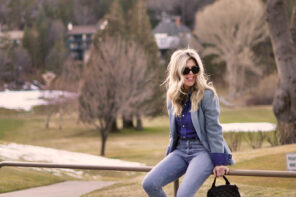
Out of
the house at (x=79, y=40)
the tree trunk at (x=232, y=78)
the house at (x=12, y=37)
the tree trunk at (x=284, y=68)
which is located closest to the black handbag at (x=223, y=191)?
the tree trunk at (x=284, y=68)

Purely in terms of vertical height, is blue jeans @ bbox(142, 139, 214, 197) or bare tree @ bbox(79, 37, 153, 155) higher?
blue jeans @ bbox(142, 139, 214, 197)

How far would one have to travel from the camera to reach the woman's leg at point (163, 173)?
4.03 metres

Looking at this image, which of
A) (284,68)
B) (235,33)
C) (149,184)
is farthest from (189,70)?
(235,33)

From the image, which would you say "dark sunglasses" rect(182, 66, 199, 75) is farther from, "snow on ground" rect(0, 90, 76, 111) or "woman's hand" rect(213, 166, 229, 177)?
"snow on ground" rect(0, 90, 76, 111)

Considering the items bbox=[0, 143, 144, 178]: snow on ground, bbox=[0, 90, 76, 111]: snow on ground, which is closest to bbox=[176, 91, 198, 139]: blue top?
bbox=[0, 143, 144, 178]: snow on ground

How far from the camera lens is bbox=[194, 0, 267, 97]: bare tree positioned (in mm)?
67000

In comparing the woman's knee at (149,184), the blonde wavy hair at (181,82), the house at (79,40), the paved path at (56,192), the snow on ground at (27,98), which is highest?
the blonde wavy hair at (181,82)

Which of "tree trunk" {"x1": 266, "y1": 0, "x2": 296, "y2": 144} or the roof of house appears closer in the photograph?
"tree trunk" {"x1": 266, "y1": 0, "x2": 296, "y2": 144}

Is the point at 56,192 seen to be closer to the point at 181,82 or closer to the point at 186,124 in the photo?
the point at 186,124

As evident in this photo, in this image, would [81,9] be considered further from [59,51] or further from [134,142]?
[134,142]

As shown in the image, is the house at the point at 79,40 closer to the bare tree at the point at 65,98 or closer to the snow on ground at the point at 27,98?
the snow on ground at the point at 27,98

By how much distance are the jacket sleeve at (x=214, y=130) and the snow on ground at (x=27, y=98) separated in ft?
163

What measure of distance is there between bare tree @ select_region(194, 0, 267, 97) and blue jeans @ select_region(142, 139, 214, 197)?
6300 cm

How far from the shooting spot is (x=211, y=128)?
13.1 feet
